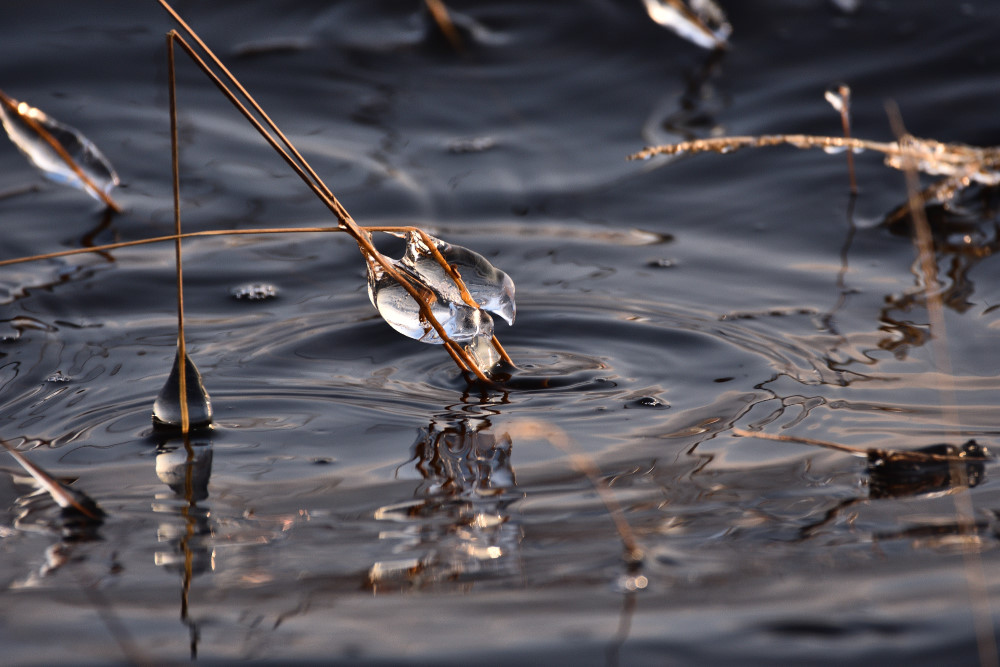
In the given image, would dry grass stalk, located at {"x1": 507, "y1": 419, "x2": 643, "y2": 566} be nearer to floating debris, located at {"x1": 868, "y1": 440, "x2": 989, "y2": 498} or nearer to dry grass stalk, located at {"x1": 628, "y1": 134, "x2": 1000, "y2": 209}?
floating debris, located at {"x1": 868, "y1": 440, "x2": 989, "y2": 498}

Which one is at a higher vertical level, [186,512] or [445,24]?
[445,24]

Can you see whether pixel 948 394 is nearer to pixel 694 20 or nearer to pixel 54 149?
pixel 694 20

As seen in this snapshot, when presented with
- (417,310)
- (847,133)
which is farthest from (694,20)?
(417,310)

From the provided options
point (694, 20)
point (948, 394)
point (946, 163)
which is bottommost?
point (948, 394)

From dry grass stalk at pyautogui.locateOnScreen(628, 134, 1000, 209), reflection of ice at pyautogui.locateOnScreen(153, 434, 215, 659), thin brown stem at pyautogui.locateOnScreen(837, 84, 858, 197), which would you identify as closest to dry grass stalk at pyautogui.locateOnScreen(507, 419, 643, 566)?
reflection of ice at pyautogui.locateOnScreen(153, 434, 215, 659)

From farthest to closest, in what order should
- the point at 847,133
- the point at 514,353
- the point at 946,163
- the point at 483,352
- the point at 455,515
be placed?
the point at 847,133 → the point at 946,163 → the point at 514,353 → the point at 483,352 → the point at 455,515

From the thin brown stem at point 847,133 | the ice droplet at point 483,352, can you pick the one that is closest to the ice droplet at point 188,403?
the ice droplet at point 483,352

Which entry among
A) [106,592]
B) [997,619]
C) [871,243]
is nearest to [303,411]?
[106,592]
